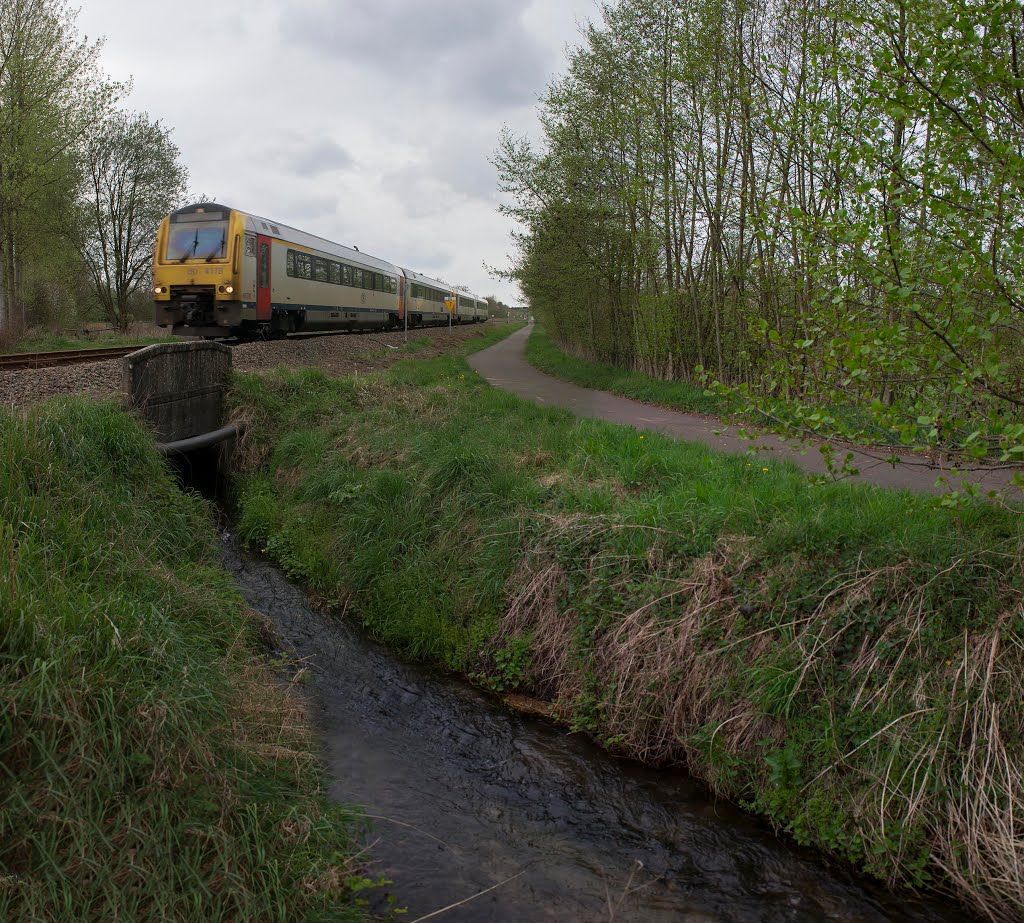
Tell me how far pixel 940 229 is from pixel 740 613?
8.32 ft

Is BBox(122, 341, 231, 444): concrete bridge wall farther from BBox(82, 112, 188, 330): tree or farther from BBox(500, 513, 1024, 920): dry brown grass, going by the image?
BBox(82, 112, 188, 330): tree

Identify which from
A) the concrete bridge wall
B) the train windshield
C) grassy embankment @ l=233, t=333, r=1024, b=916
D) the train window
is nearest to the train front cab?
the train windshield

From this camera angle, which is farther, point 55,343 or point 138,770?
point 55,343

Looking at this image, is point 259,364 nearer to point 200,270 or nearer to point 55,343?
point 200,270

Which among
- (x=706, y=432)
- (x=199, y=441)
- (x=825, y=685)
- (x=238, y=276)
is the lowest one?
(x=825, y=685)

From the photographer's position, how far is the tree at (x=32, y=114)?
1848 cm

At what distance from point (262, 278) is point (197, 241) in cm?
145

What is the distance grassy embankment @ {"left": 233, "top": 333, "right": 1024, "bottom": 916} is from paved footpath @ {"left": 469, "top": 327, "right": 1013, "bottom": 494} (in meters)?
0.54

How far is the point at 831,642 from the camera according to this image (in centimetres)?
414

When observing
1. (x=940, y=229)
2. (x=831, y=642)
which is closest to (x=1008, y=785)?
(x=831, y=642)

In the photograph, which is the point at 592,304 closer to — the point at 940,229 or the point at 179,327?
the point at 179,327

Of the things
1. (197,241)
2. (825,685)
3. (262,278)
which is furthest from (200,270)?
(825,685)

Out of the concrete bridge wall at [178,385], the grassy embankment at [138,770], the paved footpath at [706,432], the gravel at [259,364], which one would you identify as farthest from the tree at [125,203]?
the grassy embankment at [138,770]

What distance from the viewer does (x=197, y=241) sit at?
1536cm
